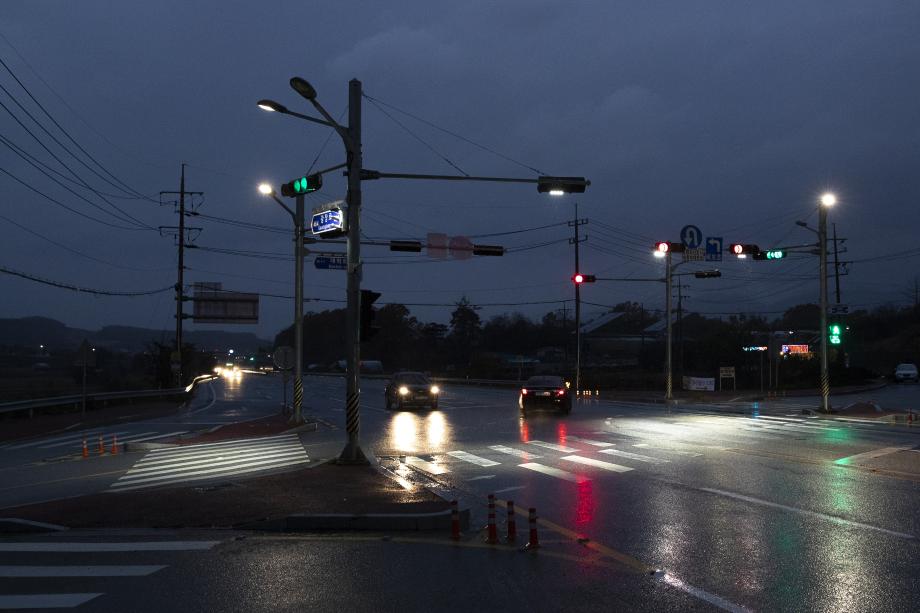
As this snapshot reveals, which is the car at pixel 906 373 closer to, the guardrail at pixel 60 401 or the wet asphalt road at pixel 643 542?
the wet asphalt road at pixel 643 542

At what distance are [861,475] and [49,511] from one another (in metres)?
13.6

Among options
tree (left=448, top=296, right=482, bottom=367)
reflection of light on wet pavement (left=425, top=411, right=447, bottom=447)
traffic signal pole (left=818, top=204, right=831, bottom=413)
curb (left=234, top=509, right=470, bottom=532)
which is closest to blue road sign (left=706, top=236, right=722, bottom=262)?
traffic signal pole (left=818, top=204, right=831, bottom=413)

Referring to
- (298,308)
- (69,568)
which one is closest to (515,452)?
(298,308)

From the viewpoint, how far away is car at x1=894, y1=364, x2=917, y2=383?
212ft

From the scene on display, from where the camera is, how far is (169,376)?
6044 cm

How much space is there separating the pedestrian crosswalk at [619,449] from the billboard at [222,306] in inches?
1563

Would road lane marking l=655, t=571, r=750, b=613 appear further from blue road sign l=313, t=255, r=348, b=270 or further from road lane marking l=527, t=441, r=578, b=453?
blue road sign l=313, t=255, r=348, b=270

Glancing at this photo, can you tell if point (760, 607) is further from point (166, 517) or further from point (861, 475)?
point (861, 475)

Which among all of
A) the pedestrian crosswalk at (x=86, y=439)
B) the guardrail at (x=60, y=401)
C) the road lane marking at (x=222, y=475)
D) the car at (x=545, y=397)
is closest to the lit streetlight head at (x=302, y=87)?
the road lane marking at (x=222, y=475)

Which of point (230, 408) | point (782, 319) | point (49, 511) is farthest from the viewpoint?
point (782, 319)

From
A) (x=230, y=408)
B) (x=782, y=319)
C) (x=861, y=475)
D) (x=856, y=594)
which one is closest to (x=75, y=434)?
(x=230, y=408)

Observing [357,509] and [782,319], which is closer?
[357,509]

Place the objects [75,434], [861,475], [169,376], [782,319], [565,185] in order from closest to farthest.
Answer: [861,475]
[565,185]
[75,434]
[169,376]
[782,319]

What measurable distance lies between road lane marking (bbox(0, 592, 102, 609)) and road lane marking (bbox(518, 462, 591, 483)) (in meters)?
8.96
